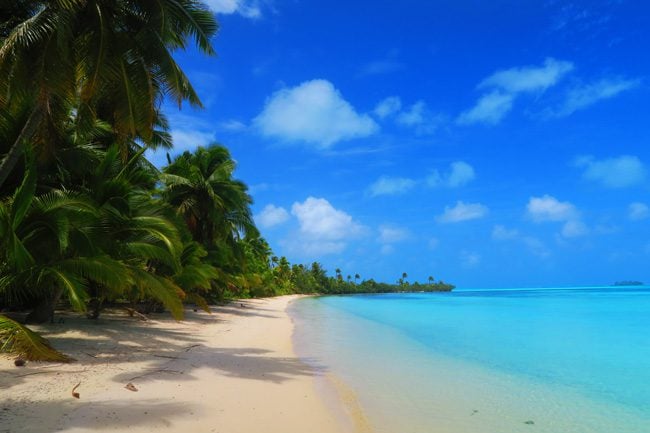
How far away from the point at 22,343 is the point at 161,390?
227 centimetres

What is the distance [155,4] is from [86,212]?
167 inches

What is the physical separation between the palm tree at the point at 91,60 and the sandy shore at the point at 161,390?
3.69m

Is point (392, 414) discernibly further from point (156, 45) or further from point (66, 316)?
point (66, 316)

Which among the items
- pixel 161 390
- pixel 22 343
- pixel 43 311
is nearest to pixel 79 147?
pixel 43 311

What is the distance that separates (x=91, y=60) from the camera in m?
8.31

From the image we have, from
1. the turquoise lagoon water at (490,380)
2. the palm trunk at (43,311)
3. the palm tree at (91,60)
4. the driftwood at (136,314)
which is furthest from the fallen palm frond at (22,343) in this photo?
the driftwood at (136,314)

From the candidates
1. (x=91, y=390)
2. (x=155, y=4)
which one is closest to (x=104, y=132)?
(x=155, y=4)

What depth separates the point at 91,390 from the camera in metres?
5.44

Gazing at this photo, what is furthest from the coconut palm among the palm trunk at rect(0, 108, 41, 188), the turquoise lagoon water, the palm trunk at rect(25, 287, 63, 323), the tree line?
the palm trunk at rect(0, 108, 41, 188)

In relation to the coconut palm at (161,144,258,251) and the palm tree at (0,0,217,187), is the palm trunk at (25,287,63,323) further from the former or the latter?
the coconut palm at (161,144,258,251)

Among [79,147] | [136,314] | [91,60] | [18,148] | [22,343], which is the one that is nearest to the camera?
[22,343]


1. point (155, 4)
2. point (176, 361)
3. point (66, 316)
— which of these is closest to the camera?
point (176, 361)

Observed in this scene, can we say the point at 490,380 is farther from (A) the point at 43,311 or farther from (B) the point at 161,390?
(A) the point at 43,311

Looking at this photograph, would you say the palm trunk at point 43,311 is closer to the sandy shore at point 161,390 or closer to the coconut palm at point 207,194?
the sandy shore at point 161,390
